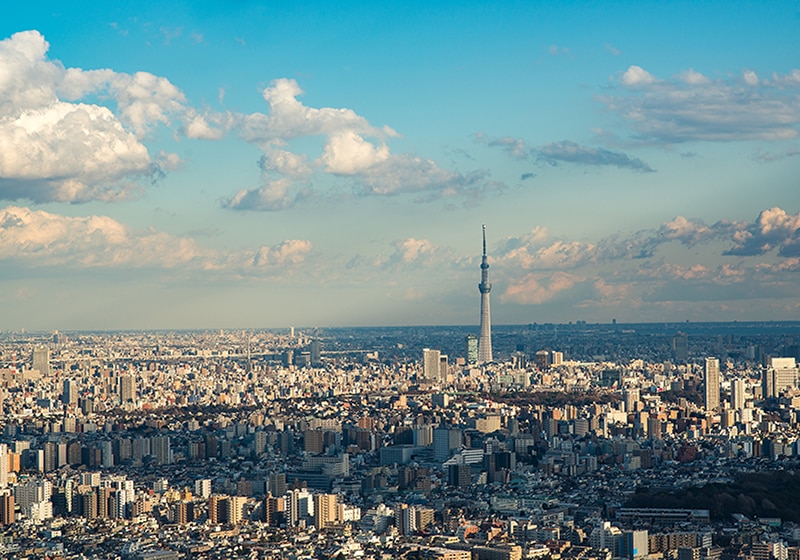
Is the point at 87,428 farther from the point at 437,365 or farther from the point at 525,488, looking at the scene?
the point at 437,365

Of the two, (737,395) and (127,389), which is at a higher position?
(127,389)

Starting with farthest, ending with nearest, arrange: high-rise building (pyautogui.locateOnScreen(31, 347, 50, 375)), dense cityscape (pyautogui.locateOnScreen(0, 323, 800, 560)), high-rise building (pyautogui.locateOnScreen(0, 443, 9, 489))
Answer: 1. high-rise building (pyautogui.locateOnScreen(31, 347, 50, 375))
2. high-rise building (pyautogui.locateOnScreen(0, 443, 9, 489))
3. dense cityscape (pyautogui.locateOnScreen(0, 323, 800, 560))

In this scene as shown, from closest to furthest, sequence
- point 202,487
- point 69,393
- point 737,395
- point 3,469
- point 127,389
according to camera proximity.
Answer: point 202,487 < point 3,469 < point 737,395 < point 69,393 < point 127,389

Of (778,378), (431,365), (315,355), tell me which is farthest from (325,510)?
(315,355)

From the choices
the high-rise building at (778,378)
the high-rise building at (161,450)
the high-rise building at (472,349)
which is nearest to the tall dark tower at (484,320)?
the high-rise building at (472,349)

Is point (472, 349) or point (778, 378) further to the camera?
point (472, 349)

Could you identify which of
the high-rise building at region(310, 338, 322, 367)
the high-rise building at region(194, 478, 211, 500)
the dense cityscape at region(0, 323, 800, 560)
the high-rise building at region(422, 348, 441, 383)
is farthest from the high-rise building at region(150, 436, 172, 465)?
the high-rise building at region(310, 338, 322, 367)

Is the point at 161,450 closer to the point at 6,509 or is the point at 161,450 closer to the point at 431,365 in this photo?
the point at 6,509

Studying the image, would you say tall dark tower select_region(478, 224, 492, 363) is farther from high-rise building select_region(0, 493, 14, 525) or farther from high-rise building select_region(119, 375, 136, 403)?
high-rise building select_region(0, 493, 14, 525)

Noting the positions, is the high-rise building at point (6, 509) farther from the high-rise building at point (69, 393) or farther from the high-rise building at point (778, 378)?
the high-rise building at point (778, 378)
